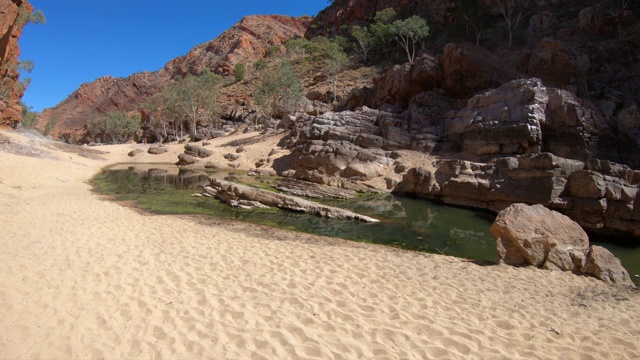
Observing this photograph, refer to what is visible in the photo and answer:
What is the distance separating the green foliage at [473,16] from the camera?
5025cm

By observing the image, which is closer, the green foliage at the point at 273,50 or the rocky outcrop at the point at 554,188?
the rocky outcrop at the point at 554,188

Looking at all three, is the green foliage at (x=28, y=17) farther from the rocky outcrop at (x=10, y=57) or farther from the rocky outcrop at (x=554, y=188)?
the rocky outcrop at (x=554, y=188)

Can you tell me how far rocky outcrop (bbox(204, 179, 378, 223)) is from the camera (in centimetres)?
1568

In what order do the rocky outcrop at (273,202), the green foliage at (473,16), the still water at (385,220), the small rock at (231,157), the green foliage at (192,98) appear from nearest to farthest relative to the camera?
the still water at (385,220), the rocky outcrop at (273,202), the small rock at (231,157), the green foliage at (473,16), the green foliage at (192,98)

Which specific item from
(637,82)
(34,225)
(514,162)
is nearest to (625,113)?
(637,82)

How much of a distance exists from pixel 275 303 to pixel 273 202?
11.4 meters

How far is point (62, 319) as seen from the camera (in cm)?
486

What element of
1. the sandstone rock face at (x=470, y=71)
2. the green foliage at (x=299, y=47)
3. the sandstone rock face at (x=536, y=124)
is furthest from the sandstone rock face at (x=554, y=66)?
the green foliage at (x=299, y=47)

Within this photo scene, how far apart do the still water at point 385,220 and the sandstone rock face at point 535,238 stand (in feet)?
4.05

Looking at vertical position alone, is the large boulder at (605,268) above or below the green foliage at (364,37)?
below

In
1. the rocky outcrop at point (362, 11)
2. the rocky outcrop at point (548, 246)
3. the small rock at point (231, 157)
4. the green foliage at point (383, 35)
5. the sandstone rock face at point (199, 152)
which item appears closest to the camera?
the rocky outcrop at point (548, 246)

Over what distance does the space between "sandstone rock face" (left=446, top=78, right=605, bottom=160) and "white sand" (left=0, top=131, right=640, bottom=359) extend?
18.0 m

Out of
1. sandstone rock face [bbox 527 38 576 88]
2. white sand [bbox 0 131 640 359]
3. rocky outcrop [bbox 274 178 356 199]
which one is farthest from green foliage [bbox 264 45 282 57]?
white sand [bbox 0 131 640 359]

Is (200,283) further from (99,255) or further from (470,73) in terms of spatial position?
(470,73)
